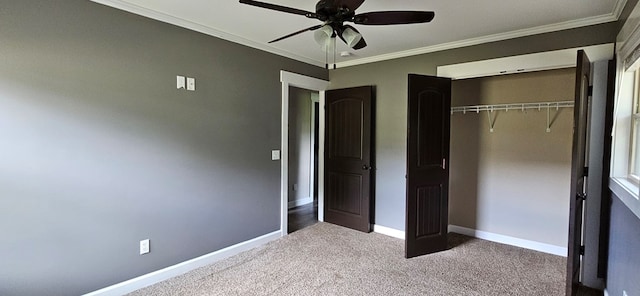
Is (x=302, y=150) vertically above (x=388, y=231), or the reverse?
(x=302, y=150)

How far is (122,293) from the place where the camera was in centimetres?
246

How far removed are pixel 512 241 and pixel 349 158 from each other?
2.18 meters

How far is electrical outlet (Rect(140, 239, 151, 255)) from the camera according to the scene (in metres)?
2.59

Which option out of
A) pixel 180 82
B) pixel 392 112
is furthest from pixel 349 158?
pixel 180 82

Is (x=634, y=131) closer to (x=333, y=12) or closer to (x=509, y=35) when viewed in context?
(x=509, y=35)

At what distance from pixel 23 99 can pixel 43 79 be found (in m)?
0.17

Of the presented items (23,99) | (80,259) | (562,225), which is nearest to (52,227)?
(80,259)

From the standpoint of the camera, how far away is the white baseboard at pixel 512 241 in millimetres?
3356

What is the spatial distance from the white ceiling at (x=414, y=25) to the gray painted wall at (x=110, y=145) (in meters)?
0.16

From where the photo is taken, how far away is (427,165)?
10.8ft

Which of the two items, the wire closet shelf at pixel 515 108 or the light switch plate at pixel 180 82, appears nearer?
the light switch plate at pixel 180 82

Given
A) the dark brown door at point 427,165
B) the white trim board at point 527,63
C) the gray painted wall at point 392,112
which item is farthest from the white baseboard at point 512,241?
the white trim board at point 527,63

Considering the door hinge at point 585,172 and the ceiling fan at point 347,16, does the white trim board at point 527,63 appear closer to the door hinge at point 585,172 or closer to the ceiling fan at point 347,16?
the door hinge at point 585,172

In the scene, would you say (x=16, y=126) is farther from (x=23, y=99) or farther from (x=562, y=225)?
(x=562, y=225)
